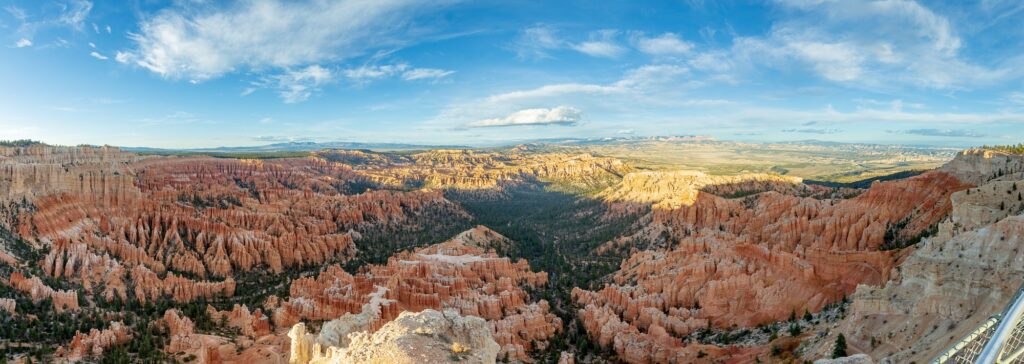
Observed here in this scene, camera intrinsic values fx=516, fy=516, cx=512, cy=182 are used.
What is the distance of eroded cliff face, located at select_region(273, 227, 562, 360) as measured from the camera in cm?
4209

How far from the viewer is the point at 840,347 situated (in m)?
24.5

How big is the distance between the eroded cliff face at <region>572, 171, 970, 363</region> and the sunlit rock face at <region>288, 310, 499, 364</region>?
23172 mm

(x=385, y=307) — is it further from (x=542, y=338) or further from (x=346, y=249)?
(x=346, y=249)

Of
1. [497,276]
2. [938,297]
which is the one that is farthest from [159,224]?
[938,297]

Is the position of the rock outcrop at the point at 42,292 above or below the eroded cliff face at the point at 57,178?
below

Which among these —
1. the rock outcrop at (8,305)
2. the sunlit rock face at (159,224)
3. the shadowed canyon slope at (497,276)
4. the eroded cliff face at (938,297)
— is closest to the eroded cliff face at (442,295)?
the shadowed canyon slope at (497,276)

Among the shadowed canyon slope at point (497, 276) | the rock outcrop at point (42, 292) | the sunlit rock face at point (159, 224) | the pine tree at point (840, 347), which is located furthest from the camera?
the sunlit rock face at point (159, 224)

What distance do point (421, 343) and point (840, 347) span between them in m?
21.2

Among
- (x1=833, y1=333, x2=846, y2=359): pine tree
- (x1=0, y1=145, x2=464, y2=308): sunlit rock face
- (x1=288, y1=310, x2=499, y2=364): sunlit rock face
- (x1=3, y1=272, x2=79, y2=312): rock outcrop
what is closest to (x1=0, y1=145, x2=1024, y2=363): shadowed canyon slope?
(x1=288, y1=310, x2=499, y2=364): sunlit rock face

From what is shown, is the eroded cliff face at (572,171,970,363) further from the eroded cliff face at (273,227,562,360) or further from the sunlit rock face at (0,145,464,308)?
the sunlit rock face at (0,145,464,308)

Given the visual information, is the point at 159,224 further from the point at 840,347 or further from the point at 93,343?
the point at 840,347

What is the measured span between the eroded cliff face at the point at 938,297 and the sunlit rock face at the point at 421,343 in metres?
15.8

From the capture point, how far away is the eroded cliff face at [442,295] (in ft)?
138

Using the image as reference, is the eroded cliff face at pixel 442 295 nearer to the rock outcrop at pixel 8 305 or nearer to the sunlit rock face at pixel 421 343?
Answer: the rock outcrop at pixel 8 305
